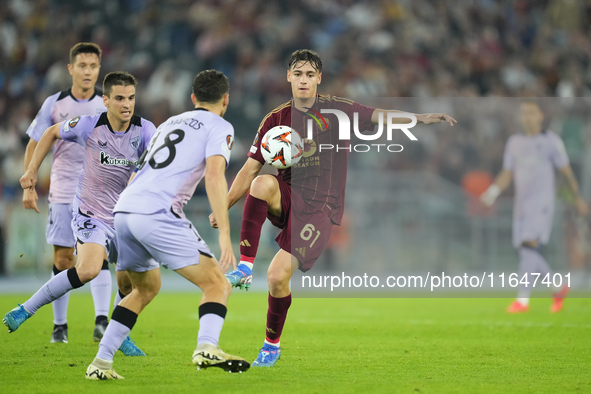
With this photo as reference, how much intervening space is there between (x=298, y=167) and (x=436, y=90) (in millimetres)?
10794

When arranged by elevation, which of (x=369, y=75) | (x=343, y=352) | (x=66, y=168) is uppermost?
(x=369, y=75)

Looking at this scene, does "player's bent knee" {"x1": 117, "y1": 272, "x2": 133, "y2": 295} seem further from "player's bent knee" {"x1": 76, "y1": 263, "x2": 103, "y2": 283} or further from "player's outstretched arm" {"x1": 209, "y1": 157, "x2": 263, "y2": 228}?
"player's outstretched arm" {"x1": 209, "y1": 157, "x2": 263, "y2": 228}

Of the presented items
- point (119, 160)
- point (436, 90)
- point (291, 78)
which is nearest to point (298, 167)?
point (291, 78)

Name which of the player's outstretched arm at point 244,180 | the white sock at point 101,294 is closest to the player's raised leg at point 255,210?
the player's outstretched arm at point 244,180

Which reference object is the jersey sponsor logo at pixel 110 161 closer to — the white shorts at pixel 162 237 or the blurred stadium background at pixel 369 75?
the white shorts at pixel 162 237

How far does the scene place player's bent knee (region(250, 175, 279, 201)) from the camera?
17.9 feet

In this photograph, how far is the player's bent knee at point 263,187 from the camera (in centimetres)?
546

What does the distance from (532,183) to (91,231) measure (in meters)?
7.33

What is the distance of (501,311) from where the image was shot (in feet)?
33.1

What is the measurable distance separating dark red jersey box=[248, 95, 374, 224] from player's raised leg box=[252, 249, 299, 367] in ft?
1.75

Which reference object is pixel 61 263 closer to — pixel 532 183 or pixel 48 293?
pixel 48 293

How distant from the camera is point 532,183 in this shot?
1122cm

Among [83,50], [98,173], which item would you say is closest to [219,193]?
[98,173]

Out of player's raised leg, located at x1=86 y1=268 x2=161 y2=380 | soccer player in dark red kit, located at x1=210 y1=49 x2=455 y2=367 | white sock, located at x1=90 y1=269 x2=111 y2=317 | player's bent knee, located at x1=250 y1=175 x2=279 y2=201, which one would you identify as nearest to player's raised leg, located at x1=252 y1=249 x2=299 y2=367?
soccer player in dark red kit, located at x1=210 y1=49 x2=455 y2=367
